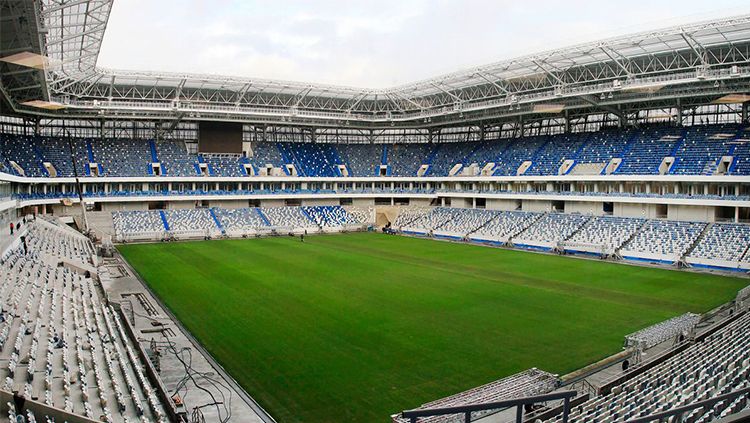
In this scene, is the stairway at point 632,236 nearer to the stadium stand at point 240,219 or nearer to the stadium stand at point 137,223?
the stadium stand at point 240,219

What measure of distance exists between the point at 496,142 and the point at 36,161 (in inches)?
1640

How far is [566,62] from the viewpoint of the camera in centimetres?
3934

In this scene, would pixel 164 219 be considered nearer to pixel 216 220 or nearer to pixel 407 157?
pixel 216 220

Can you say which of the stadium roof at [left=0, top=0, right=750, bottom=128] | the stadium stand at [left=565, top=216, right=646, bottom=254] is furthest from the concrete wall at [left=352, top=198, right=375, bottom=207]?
the stadium stand at [left=565, top=216, right=646, bottom=254]

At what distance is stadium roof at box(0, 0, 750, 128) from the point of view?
2895cm

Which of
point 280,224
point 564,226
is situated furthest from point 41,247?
point 564,226

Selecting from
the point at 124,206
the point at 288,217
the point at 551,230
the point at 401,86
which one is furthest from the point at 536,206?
the point at 124,206

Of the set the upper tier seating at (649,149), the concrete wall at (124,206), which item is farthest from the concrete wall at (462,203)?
the concrete wall at (124,206)

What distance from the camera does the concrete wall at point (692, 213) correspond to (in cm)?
3669

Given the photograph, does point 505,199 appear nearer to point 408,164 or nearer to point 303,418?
point 408,164

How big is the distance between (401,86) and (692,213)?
86.2ft

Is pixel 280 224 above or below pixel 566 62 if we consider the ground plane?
below

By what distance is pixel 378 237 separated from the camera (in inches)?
1959

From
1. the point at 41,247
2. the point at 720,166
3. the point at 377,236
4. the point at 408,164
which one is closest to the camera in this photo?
the point at 41,247
